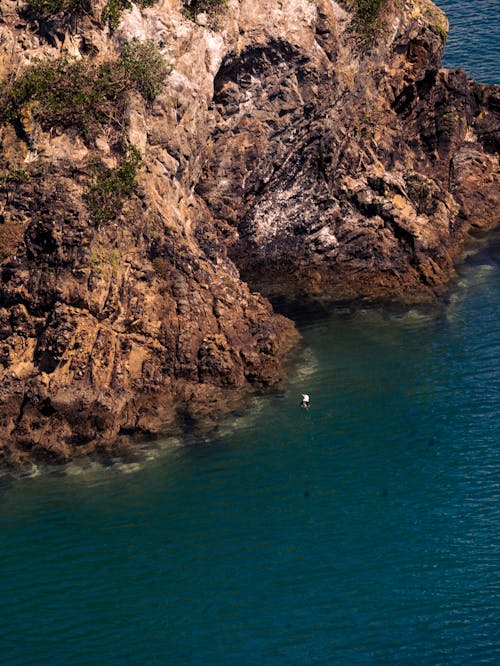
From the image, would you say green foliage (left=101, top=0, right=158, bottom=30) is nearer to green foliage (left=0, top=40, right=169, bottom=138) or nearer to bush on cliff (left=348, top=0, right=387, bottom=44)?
green foliage (left=0, top=40, right=169, bottom=138)

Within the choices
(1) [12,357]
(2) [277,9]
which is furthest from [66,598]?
(2) [277,9]

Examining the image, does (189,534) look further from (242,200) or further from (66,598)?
(242,200)

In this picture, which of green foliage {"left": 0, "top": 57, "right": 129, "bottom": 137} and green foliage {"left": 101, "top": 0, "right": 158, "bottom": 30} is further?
green foliage {"left": 101, "top": 0, "right": 158, "bottom": 30}

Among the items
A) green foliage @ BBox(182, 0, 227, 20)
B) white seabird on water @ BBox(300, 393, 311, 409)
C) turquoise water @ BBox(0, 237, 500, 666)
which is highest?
green foliage @ BBox(182, 0, 227, 20)

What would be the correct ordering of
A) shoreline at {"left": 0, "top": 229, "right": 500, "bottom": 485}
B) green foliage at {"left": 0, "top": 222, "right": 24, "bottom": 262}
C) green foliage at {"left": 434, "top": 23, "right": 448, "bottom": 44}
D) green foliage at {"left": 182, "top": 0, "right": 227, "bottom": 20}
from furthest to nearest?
green foliage at {"left": 434, "top": 23, "right": 448, "bottom": 44}, green foliage at {"left": 182, "top": 0, "right": 227, "bottom": 20}, green foliage at {"left": 0, "top": 222, "right": 24, "bottom": 262}, shoreline at {"left": 0, "top": 229, "right": 500, "bottom": 485}

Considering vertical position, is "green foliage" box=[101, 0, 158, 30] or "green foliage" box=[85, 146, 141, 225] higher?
"green foliage" box=[101, 0, 158, 30]

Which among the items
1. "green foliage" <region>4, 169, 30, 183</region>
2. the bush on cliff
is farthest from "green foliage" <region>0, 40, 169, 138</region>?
the bush on cliff

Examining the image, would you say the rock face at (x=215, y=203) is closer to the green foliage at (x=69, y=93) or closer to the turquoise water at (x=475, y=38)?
the green foliage at (x=69, y=93)
